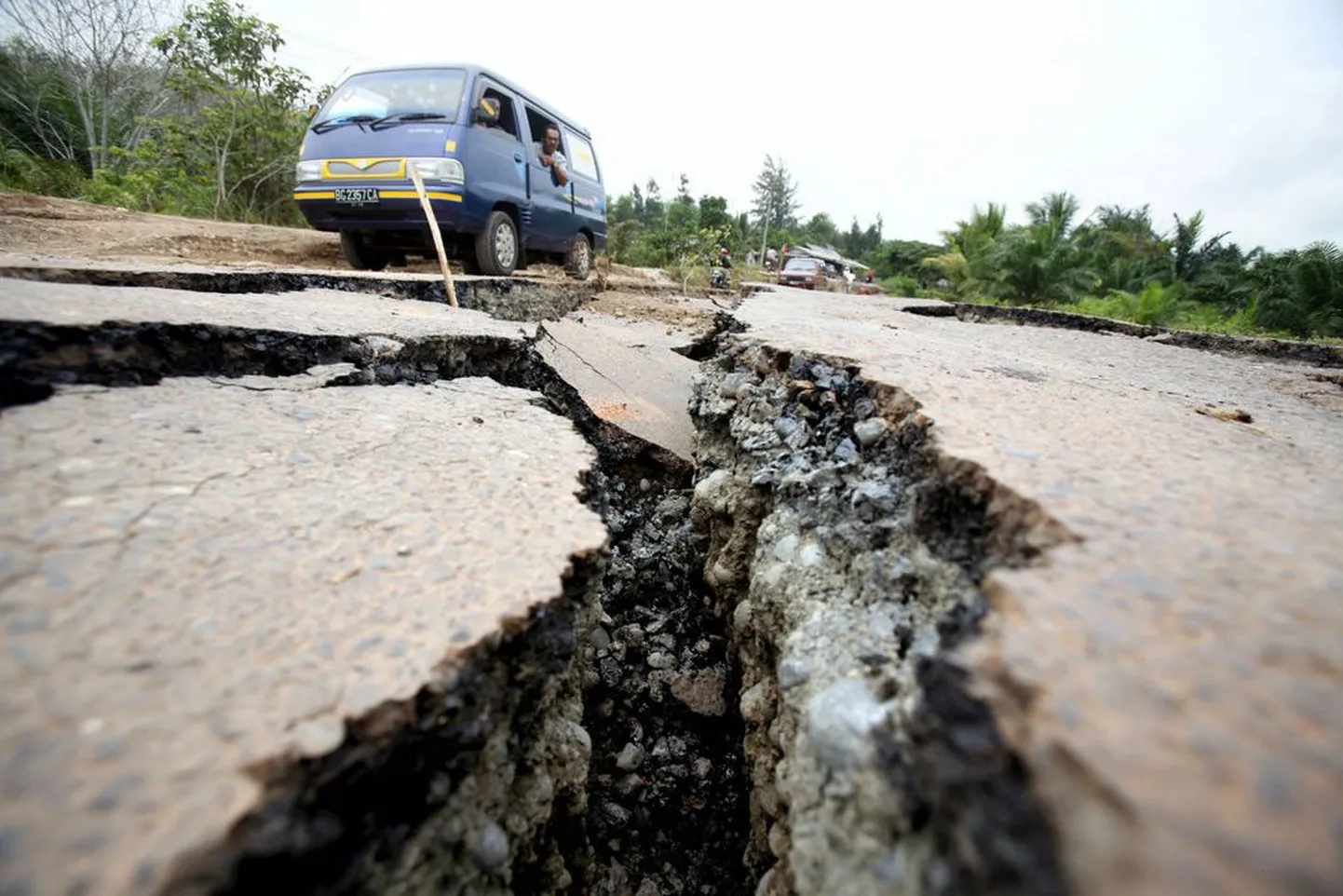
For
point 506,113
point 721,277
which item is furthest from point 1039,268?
point 506,113

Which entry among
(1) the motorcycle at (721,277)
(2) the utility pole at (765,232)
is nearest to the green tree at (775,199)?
(2) the utility pole at (765,232)

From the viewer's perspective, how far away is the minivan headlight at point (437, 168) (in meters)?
3.82

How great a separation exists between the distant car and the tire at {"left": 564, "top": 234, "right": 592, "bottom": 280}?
10385mm

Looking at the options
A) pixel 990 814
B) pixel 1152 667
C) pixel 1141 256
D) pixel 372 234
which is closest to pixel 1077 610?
pixel 1152 667

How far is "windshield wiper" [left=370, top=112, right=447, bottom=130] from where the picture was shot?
397 cm

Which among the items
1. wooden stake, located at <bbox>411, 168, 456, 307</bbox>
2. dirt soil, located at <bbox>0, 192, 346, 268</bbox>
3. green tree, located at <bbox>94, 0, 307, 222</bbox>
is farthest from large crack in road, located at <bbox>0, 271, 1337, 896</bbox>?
green tree, located at <bbox>94, 0, 307, 222</bbox>

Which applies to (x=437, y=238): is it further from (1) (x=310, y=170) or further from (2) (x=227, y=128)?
(2) (x=227, y=128)

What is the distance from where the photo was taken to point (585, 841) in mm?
1161

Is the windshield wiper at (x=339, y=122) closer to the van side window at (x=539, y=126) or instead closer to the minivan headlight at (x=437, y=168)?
the minivan headlight at (x=437, y=168)

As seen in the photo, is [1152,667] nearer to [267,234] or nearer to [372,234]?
[372,234]

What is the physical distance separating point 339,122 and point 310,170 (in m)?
0.41

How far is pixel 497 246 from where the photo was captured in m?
4.48

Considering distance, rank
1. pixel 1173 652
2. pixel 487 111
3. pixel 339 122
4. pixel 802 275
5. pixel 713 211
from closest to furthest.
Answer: pixel 1173 652 < pixel 339 122 < pixel 487 111 < pixel 802 275 < pixel 713 211

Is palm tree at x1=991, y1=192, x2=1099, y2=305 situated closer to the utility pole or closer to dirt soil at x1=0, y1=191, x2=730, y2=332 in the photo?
dirt soil at x1=0, y1=191, x2=730, y2=332
